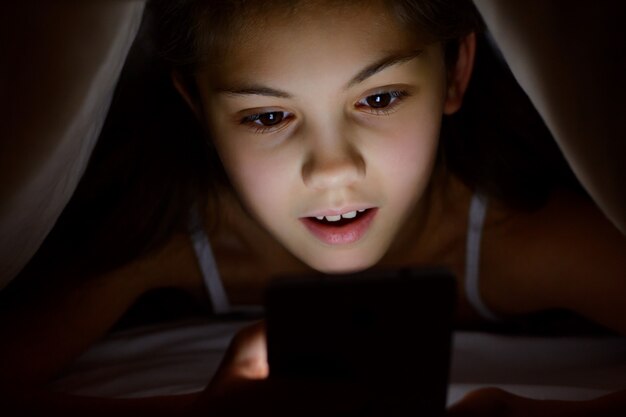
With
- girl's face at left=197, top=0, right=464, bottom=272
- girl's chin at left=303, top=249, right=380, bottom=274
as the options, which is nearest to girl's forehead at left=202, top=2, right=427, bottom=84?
girl's face at left=197, top=0, right=464, bottom=272

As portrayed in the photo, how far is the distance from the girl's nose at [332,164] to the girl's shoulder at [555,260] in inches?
15.3

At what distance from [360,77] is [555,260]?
0.48m

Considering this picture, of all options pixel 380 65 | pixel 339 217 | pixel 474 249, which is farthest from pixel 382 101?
pixel 474 249

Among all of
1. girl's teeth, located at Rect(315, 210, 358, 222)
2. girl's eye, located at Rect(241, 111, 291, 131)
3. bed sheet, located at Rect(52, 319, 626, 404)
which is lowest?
→ bed sheet, located at Rect(52, 319, 626, 404)

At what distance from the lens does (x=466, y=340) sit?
1113 mm

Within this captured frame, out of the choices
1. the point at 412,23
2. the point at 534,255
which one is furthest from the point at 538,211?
the point at 412,23

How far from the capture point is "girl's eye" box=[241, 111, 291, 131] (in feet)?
2.74

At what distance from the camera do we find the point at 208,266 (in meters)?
1.19

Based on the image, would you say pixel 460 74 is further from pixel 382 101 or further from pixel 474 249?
pixel 474 249

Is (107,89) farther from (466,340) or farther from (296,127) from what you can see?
(466,340)

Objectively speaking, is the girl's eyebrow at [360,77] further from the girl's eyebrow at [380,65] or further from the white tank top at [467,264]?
the white tank top at [467,264]

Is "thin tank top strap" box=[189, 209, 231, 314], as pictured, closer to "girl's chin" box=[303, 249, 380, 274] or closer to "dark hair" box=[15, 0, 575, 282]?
"dark hair" box=[15, 0, 575, 282]

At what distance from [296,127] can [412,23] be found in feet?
0.56

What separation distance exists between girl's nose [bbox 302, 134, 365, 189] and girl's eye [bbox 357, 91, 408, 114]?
49mm
